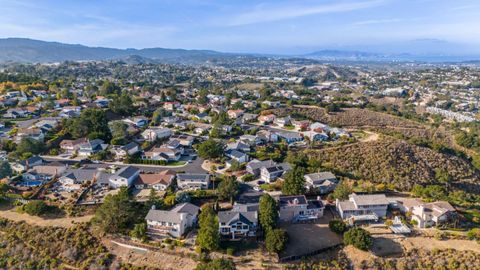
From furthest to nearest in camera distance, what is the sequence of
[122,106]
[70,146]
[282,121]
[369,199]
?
1. [122,106]
2. [282,121]
3. [70,146]
4. [369,199]

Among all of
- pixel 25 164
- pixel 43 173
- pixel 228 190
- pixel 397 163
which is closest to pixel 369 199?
pixel 228 190

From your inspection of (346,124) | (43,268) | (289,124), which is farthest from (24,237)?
(346,124)

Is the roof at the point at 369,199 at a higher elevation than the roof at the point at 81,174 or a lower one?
lower

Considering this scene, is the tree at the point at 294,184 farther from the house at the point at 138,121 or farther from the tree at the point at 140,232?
the house at the point at 138,121

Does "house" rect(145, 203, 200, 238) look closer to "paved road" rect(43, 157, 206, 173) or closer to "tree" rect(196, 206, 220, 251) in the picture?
"tree" rect(196, 206, 220, 251)

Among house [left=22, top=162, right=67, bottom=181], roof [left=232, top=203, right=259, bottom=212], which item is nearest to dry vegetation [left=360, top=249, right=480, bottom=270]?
roof [left=232, top=203, right=259, bottom=212]

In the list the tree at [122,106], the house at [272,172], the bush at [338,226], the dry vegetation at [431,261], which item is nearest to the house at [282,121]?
the house at [272,172]

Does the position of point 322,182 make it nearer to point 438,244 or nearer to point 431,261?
point 438,244
